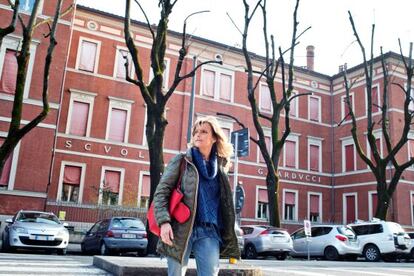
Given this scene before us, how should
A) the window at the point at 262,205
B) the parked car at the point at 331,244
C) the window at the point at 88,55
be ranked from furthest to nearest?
the window at the point at 262,205 < the window at the point at 88,55 < the parked car at the point at 331,244

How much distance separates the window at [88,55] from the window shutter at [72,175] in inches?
252

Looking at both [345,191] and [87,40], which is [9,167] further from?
[345,191]

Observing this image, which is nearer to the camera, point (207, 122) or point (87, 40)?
point (207, 122)

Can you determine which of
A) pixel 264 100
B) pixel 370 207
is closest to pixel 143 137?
pixel 264 100

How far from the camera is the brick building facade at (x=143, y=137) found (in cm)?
2338

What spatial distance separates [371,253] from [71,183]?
16.9 meters

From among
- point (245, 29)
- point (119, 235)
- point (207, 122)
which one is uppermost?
Answer: point (245, 29)

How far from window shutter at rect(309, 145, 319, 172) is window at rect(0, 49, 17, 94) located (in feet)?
76.6

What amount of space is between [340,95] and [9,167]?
2674 cm

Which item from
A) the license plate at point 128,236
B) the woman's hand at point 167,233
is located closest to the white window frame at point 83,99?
the license plate at point 128,236

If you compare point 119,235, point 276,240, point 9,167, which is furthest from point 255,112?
point 9,167

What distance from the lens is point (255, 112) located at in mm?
21469

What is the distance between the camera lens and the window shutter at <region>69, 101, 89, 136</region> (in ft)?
88.1

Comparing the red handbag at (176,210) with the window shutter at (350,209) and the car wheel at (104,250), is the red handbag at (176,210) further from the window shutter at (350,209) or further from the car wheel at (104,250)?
the window shutter at (350,209)
